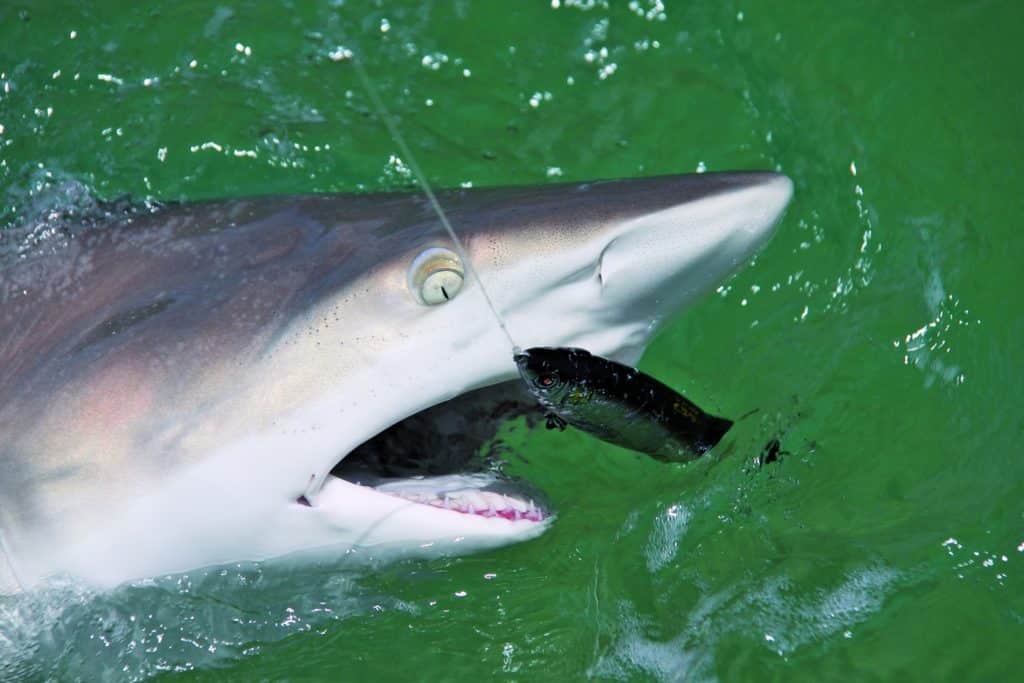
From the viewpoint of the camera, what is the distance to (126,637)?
172 cm

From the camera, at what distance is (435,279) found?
144 centimetres

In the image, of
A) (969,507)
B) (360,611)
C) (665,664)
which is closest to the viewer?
(360,611)

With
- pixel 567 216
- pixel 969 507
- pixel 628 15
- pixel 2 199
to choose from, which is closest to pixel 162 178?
pixel 2 199

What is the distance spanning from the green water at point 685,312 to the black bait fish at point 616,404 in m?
0.17

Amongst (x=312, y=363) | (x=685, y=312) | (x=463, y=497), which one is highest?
(x=312, y=363)

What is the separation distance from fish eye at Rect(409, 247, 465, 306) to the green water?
1.21ft

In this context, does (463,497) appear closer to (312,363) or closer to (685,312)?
(312,363)

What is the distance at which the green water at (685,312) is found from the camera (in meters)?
1.93

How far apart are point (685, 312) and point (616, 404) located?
250 mm

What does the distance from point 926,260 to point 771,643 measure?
111 centimetres

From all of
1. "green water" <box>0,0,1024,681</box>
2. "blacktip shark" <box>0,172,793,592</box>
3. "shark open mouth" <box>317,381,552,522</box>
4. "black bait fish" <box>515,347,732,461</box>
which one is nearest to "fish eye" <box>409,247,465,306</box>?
"blacktip shark" <box>0,172,793,592</box>

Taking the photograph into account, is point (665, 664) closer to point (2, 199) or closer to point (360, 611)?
point (360, 611)

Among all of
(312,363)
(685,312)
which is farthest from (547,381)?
(685,312)

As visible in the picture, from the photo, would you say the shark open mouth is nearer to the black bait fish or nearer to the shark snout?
the black bait fish
